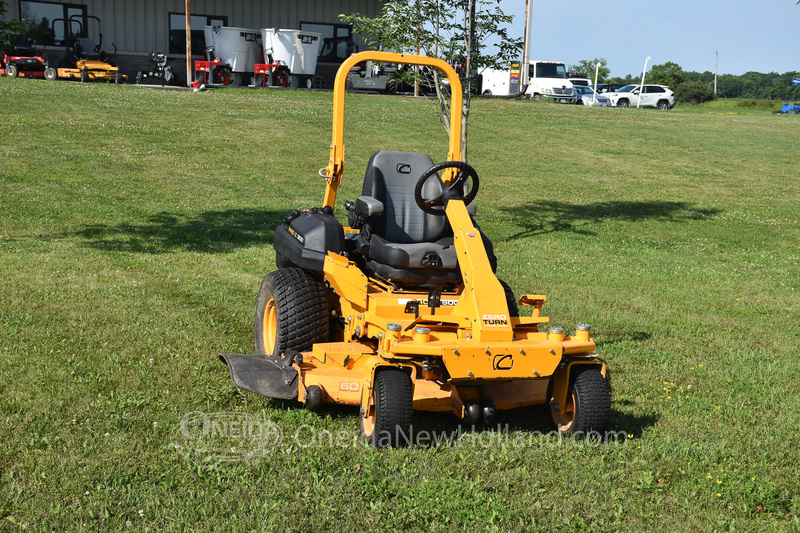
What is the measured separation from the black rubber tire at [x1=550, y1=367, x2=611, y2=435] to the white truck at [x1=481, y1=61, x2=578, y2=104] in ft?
106

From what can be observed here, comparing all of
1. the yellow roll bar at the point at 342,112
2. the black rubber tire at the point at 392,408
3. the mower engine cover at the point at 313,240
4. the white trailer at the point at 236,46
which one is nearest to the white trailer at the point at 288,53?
the white trailer at the point at 236,46

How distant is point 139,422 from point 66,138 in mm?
14649

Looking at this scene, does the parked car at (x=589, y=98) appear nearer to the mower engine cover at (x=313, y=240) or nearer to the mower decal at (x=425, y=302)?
the mower engine cover at (x=313, y=240)

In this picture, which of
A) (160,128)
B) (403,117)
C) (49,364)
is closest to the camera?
(49,364)

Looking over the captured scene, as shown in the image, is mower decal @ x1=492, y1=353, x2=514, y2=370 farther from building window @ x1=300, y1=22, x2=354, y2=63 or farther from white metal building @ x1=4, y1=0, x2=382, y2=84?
building window @ x1=300, y1=22, x2=354, y2=63

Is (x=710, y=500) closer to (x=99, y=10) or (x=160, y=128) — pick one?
(x=160, y=128)

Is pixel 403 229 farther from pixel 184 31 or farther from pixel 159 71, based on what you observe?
pixel 184 31

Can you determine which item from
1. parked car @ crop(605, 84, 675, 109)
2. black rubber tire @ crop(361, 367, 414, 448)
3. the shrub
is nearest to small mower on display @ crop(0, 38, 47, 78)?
black rubber tire @ crop(361, 367, 414, 448)

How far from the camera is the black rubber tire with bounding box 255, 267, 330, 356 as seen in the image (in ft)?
19.2

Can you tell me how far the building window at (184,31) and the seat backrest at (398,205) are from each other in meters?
25.7

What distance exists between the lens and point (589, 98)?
→ 134 feet

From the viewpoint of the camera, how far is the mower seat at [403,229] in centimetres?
554

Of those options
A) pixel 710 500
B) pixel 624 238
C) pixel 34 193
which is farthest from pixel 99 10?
pixel 710 500

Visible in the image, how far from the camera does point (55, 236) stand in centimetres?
1048
